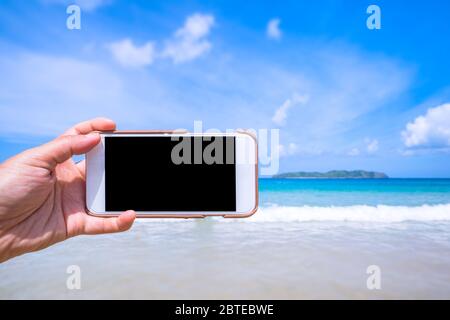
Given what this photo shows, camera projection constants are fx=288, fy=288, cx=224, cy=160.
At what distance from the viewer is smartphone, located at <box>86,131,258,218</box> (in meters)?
2.13

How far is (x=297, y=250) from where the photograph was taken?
18.7 feet

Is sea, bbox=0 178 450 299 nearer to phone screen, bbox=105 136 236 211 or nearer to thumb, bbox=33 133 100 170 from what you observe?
phone screen, bbox=105 136 236 211

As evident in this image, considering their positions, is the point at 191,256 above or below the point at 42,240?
below

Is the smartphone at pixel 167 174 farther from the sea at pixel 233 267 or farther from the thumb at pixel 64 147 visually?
the sea at pixel 233 267

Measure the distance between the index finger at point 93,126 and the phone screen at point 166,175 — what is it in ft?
0.38

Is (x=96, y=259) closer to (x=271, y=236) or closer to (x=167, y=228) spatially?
(x=167, y=228)

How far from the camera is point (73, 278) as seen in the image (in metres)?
4.45

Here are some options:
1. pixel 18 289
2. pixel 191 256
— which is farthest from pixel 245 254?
pixel 18 289

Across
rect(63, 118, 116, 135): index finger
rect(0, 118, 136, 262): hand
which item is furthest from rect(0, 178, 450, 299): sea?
rect(63, 118, 116, 135): index finger

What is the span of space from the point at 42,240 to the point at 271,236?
17.9 feet

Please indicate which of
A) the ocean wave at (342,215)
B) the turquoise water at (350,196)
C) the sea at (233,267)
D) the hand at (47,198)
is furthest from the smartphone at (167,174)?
the turquoise water at (350,196)

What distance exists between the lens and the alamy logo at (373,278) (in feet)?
13.9
